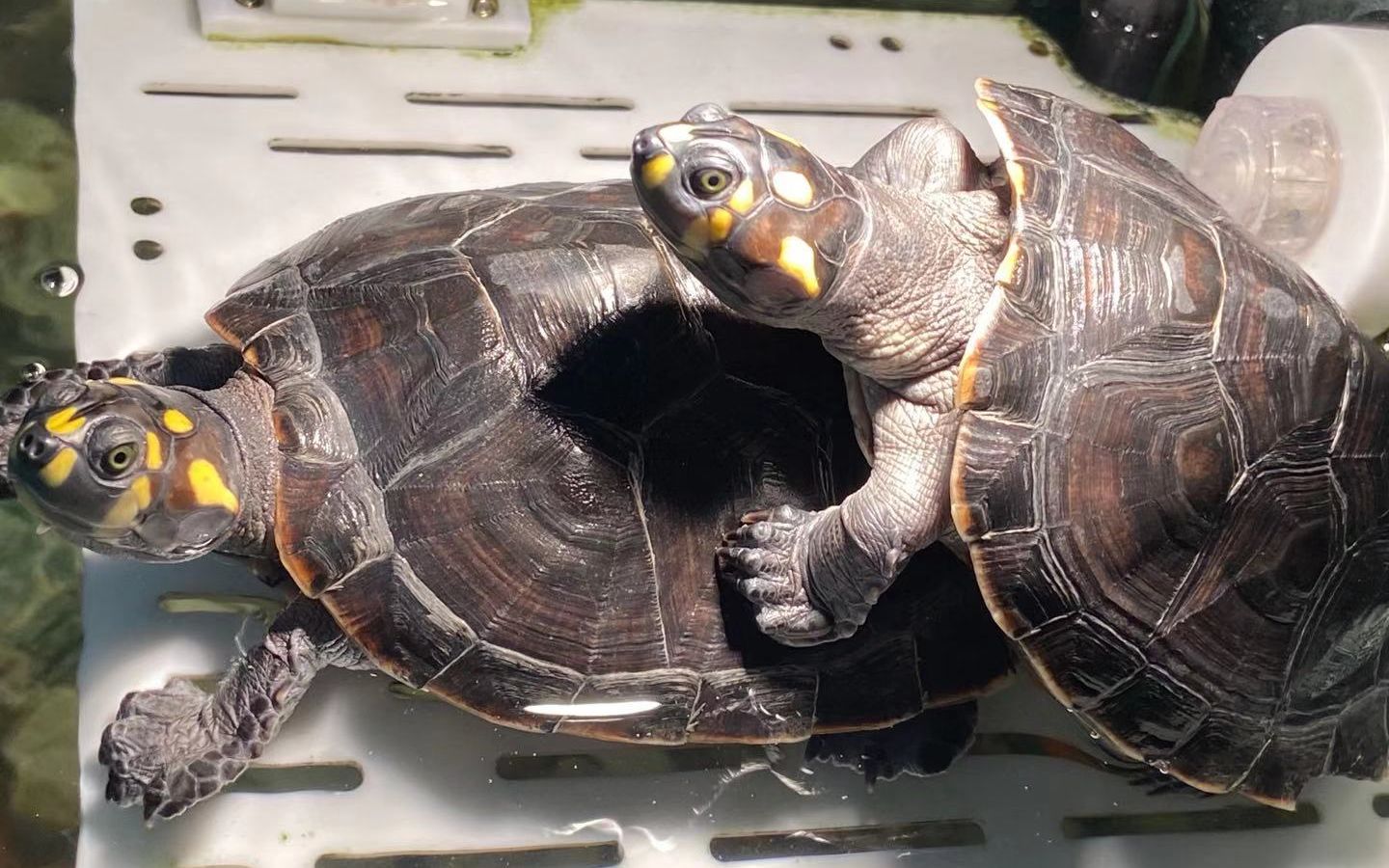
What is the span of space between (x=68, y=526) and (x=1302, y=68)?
2.60 metres

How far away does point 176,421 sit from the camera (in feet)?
5.44

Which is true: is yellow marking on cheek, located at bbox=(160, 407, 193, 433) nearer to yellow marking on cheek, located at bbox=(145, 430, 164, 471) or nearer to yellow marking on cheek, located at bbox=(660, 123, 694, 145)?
yellow marking on cheek, located at bbox=(145, 430, 164, 471)

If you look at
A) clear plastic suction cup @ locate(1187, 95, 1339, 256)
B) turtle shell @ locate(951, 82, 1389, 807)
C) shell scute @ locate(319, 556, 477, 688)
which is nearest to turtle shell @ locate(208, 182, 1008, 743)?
shell scute @ locate(319, 556, 477, 688)

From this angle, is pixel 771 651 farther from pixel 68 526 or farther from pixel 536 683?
pixel 68 526

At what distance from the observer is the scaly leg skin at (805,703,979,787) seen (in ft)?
6.91

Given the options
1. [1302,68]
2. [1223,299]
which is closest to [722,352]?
[1223,299]

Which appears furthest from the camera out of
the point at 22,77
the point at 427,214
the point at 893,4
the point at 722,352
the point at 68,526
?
the point at 893,4

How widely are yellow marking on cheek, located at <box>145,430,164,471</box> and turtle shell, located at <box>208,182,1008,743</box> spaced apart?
0.57ft

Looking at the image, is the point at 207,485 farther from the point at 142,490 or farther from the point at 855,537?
the point at 855,537

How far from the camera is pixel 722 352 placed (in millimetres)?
1779

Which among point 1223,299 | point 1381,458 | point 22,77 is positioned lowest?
point 22,77

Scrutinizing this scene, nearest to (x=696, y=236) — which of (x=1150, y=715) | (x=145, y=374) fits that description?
(x=1150, y=715)

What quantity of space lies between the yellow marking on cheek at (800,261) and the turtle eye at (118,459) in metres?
0.93

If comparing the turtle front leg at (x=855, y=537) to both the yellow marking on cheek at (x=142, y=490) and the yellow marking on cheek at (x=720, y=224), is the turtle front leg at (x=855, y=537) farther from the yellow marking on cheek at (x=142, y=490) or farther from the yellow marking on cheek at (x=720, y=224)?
the yellow marking on cheek at (x=142, y=490)
